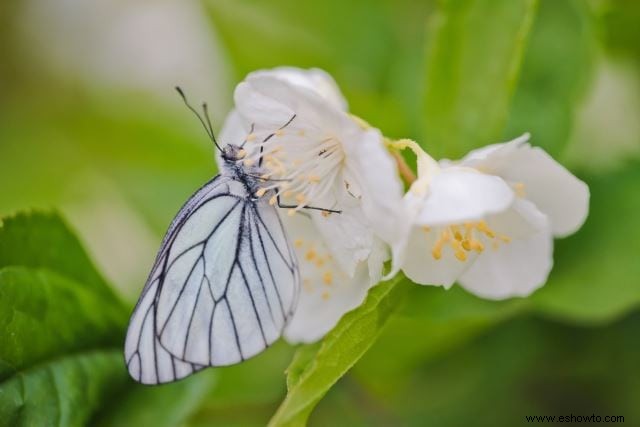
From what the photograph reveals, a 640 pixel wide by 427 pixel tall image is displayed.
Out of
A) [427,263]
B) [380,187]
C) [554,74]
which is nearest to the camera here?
[380,187]

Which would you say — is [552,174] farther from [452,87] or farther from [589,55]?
[589,55]

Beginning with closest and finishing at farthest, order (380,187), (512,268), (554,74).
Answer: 1. (380,187)
2. (512,268)
3. (554,74)

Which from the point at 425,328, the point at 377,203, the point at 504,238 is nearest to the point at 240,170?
the point at 377,203

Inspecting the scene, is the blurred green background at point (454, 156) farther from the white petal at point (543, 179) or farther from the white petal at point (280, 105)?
the white petal at point (280, 105)

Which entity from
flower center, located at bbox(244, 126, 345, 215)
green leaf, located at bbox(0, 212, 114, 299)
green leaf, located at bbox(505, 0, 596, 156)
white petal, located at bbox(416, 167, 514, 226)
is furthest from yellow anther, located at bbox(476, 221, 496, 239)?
green leaf, located at bbox(0, 212, 114, 299)

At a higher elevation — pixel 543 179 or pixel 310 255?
pixel 543 179

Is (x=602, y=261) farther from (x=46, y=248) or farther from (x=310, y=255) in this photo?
(x=46, y=248)

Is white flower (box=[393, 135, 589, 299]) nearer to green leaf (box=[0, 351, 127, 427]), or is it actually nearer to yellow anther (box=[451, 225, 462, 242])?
yellow anther (box=[451, 225, 462, 242])

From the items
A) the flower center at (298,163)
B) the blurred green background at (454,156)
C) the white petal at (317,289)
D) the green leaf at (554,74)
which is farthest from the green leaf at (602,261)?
the flower center at (298,163)
